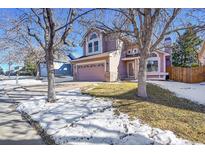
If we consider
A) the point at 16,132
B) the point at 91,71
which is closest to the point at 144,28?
the point at 16,132

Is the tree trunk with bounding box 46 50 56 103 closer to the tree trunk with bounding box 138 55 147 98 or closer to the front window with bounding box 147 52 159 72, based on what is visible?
the tree trunk with bounding box 138 55 147 98

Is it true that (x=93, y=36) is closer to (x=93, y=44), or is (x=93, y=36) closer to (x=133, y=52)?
(x=93, y=44)

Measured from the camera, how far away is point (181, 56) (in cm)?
2547

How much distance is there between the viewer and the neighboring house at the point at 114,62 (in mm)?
19000

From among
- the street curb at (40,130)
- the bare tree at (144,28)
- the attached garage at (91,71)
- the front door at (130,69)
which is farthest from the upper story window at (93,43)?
the street curb at (40,130)

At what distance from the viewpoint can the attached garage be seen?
19516 mm

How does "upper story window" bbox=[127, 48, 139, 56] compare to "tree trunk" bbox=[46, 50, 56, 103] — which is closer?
"tree trunk" bbox=[46, 50, 56, 103]

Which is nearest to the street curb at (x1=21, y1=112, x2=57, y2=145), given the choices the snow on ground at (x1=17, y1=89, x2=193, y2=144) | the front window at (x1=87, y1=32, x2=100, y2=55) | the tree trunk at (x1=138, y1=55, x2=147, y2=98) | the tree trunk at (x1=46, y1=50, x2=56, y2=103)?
the snow on ground at (x1=17, y1=89, x2=193, y2=144)

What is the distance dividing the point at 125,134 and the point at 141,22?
5.80 meters

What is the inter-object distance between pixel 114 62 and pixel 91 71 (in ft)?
8.25

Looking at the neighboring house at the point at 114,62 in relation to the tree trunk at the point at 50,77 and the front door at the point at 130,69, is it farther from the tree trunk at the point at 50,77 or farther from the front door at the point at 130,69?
the tree trunk at the point at 50,77

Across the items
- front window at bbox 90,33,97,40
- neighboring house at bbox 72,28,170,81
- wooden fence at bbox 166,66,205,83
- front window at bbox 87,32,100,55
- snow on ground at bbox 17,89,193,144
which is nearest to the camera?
snow on ground at bbox 17,89,193,144

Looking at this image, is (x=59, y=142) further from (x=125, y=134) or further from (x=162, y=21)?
(x=162, y=21)

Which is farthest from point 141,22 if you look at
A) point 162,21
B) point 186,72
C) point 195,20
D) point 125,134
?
point 186,72
